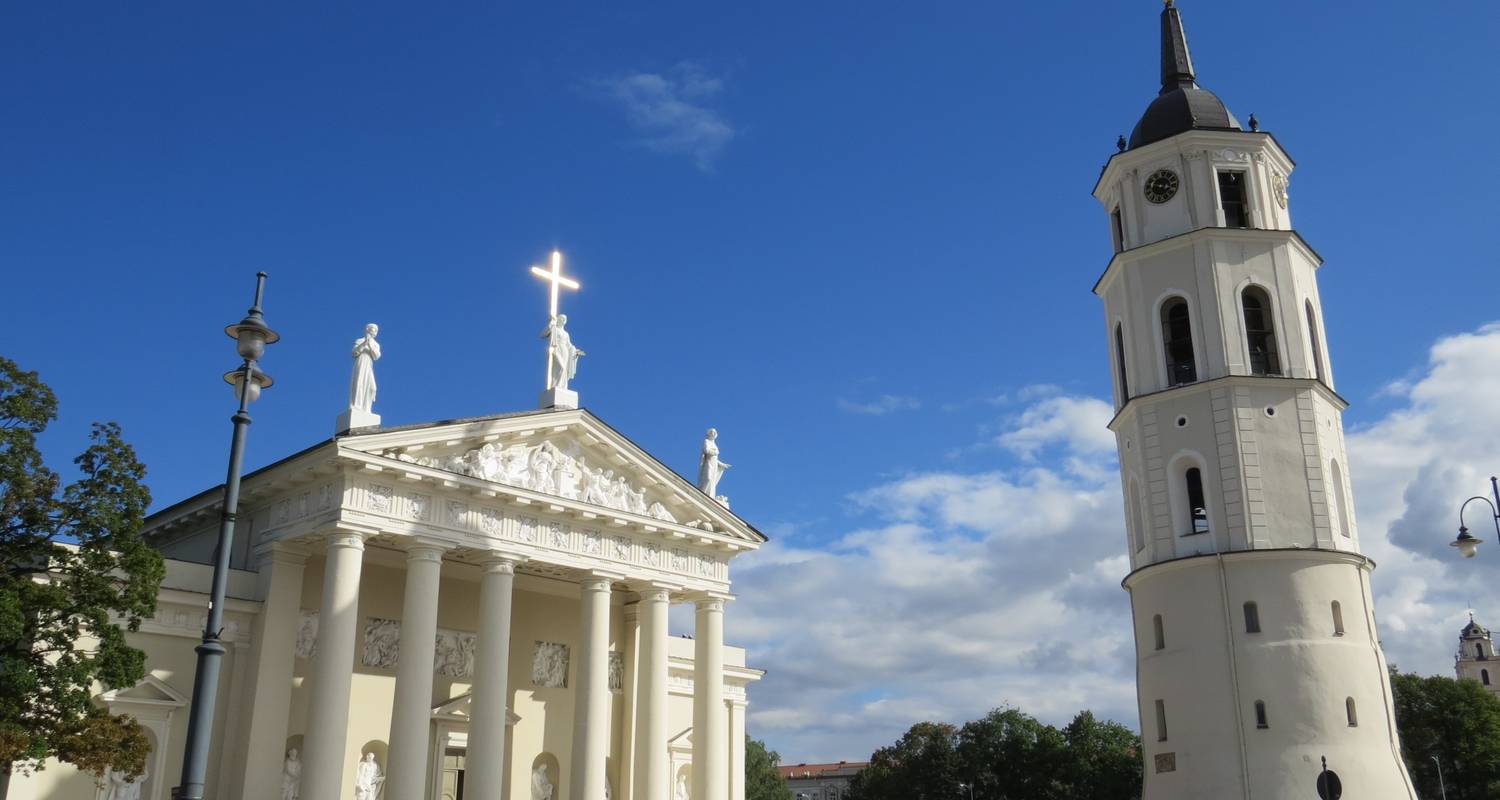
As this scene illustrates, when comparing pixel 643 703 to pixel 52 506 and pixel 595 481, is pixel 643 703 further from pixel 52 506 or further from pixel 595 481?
pixel 52 506

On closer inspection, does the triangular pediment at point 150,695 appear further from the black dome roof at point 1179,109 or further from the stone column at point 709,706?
the black dome roof at point 1179,109

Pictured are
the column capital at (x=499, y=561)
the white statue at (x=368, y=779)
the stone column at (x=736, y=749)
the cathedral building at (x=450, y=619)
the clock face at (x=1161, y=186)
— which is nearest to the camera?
the cathedral building at (x=450, y=619)

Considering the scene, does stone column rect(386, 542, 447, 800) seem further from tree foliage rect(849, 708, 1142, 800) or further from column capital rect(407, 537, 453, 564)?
tree foliage rect(849, 708, 1142, 800)

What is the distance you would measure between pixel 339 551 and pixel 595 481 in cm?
640

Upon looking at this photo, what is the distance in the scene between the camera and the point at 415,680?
2384cm

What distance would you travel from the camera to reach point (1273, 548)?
31469 mm

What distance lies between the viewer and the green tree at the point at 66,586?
1761cm

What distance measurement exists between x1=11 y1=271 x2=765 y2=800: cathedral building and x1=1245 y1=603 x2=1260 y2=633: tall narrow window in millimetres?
12706

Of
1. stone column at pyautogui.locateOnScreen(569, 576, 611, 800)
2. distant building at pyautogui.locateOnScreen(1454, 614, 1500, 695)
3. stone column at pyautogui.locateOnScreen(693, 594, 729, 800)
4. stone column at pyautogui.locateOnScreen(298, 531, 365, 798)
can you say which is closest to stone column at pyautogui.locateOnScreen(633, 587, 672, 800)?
stone column at pyautogui.locateOnScreen(693, 594, 729, 800)

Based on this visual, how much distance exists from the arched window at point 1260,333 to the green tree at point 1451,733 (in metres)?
41.4

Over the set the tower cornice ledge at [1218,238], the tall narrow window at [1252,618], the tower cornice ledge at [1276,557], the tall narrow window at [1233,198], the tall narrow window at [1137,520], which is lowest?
the tall narrow window at [1252,618]

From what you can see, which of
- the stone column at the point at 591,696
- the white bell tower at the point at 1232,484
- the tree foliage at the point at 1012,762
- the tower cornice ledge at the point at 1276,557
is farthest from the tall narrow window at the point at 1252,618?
the tree foliage at the point at 1012,762

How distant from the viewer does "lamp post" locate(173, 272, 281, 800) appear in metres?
12.5

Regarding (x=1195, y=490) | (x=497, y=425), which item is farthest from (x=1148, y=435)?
(x=497, y=425)
